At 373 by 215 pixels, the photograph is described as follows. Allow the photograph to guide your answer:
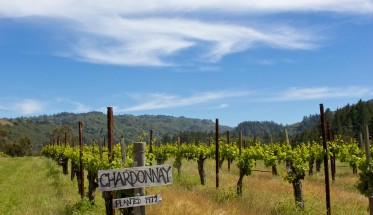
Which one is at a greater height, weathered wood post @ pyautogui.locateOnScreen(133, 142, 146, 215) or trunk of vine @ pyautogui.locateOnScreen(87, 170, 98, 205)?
weathered wood post @ pyautogui.locateOnScreen(133, 142, 146, 215)

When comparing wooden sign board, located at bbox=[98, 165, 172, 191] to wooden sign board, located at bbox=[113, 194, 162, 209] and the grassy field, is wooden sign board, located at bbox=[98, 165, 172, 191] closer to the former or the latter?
wooden sign board, located at bbox=[113, 194, 162, 209]

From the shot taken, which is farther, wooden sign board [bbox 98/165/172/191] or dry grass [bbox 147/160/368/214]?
dry grass [bbox 147/160/368/214]

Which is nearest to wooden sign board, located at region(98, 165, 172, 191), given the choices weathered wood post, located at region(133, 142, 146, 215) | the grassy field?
weathered wood post, located at region(133, 142, 146, 215)

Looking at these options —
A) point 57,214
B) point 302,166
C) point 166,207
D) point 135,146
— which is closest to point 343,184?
point 302,166

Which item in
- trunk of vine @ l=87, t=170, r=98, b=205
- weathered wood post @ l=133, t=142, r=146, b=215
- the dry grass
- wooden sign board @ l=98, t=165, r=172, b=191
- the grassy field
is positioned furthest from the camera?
trunk of vine @ l=87, t=170, r=98, b=205

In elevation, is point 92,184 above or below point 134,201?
below


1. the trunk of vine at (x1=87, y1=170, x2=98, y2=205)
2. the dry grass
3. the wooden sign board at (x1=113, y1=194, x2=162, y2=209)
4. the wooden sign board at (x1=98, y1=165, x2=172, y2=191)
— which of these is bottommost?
the dry grass

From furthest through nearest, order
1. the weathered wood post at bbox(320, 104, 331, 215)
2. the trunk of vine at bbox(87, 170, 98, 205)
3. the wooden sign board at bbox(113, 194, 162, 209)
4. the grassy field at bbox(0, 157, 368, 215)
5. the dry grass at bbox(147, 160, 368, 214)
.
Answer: the trunk of vine at bbox(87, 170, 98, 205), the weathered wood post at bbox(320, 104, 331, 215), the grassy field at bbox(0, 157, 368, 215), the dry grass at bbox(147, 160, 368, 214), the wooden sign board at bbox(113, 194, 162, 209)

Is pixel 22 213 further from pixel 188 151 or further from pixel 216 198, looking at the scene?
pixel 188 151

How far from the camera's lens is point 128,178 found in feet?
25.6

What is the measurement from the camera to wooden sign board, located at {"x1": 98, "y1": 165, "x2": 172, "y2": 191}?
7.79m

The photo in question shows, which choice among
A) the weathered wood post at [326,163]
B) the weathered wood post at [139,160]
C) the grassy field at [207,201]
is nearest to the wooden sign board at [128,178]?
the weathered wood post at [139,160]

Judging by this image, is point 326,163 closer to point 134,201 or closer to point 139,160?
point 139,160

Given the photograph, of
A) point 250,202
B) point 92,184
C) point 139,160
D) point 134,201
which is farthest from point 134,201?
point 250,202
